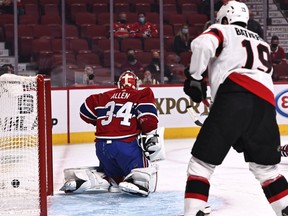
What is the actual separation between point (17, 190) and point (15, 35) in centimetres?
491

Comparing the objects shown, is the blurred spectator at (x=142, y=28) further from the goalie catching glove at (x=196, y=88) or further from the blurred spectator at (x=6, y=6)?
the goalie catching glove at (x=196, y=88)

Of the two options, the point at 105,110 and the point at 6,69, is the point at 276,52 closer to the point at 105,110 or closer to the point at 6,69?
the point at 6,69

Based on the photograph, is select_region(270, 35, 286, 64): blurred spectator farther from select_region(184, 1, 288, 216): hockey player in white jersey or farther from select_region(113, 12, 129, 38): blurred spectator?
select_region(184, 1, 288, 216): hockey player in white jersey

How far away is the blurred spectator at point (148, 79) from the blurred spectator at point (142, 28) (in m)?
0.76

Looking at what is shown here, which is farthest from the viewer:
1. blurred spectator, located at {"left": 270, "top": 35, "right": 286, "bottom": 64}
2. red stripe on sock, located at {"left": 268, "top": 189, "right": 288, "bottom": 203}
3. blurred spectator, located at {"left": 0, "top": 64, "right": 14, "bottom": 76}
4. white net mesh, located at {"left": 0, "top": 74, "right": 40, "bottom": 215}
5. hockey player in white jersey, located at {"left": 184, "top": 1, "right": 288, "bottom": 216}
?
blurred spectator, located at {"left": 270, "top": 35, "right": 286, "bottom": 64}

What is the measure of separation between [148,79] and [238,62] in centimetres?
583

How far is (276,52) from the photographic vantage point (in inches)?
414

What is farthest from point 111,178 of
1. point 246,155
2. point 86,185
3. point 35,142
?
point 246,155

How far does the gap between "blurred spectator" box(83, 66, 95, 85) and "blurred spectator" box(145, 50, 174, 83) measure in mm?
681

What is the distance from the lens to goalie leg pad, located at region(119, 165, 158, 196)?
16.3 feet

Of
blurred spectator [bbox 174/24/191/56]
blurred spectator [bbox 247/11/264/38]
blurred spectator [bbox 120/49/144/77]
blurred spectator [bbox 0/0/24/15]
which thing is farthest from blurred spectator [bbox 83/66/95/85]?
blurred spectator [bbox 247/11/264/38]

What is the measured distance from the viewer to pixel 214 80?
12.4 ft

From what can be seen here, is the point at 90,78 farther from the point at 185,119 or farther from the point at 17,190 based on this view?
the point at 17,190

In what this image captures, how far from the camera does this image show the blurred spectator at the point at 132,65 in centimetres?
986
